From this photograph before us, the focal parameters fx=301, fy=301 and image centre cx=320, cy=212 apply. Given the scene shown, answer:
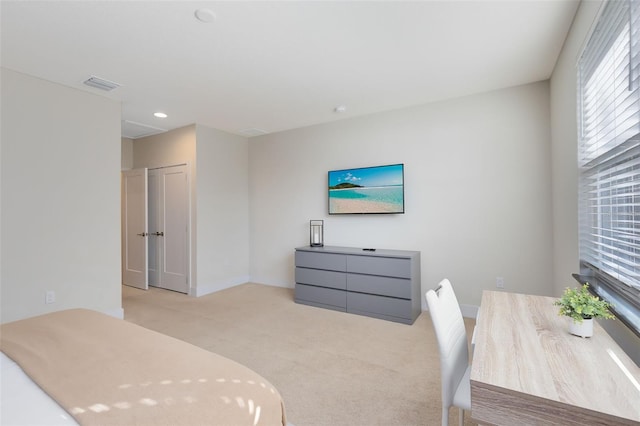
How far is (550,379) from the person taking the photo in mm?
929

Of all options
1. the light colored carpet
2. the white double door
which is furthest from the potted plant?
the white double door

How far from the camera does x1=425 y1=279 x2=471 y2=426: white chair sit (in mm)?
1351

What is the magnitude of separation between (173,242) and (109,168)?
1.71 meters

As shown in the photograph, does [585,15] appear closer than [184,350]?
No

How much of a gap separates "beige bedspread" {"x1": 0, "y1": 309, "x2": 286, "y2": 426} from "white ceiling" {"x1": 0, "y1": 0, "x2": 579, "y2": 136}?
2051mm

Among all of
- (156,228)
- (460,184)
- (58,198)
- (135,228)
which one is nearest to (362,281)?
(460,184)

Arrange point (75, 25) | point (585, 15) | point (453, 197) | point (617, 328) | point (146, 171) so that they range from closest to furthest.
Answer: point (617, 328)
point (585, 15)
point (75, 25)
point (453, 197)
point (146, 171)

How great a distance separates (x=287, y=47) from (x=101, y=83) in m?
2.09

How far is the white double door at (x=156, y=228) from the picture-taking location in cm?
479

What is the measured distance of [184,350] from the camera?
1414 mm

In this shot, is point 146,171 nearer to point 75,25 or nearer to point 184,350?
point 75,25

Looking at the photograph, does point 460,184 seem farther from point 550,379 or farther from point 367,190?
point 550,379

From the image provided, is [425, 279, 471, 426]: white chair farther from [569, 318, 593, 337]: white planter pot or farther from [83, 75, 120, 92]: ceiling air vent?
[83, 75, 120, 92]: ceiling air vent

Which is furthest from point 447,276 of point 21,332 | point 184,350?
point 21,332
